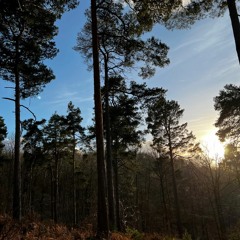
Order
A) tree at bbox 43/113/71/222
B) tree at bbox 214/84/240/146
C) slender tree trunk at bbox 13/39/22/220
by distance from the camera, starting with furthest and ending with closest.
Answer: tree at bbox 43/113/71/222, tree at bbox 214/84/240/146, slender tree trunk at bbox 13/39/22/220

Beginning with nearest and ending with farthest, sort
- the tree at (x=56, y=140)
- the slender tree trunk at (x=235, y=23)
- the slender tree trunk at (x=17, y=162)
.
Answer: the slender tree trunk at (x=235, y=23) → the slender tree trunk at (x=17, y=162) → the tree at (x=56, y=140)

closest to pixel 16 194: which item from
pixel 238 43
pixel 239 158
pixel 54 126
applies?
pixel 238 43

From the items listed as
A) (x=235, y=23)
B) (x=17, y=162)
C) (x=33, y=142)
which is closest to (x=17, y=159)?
(x=17, y=162)

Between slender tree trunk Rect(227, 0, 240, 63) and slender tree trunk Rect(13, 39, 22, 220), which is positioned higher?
slender tree trunk Rect(227, 0, 240, 63)

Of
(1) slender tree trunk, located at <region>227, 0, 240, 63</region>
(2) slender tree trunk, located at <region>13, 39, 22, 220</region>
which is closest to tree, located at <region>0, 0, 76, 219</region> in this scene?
(2) slender tree trunk, located at <region>13, 39, 22, 220</region>

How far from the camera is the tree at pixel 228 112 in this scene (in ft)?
62.1

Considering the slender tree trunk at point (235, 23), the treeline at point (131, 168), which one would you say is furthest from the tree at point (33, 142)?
the slender tree trunk at point (235, 23)

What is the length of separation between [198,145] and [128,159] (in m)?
7.42

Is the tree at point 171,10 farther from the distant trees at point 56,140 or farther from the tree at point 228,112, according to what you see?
the distant trees at point 56,140

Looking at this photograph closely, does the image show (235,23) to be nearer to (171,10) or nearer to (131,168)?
(171,10)

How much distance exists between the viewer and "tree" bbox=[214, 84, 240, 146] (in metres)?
18.9

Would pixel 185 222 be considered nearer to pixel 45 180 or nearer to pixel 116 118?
pixel 45 180

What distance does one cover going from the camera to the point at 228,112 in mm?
19391

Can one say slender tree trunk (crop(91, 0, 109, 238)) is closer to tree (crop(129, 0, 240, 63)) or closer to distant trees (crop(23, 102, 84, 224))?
tree (crop(129, 0, 240, 63))
